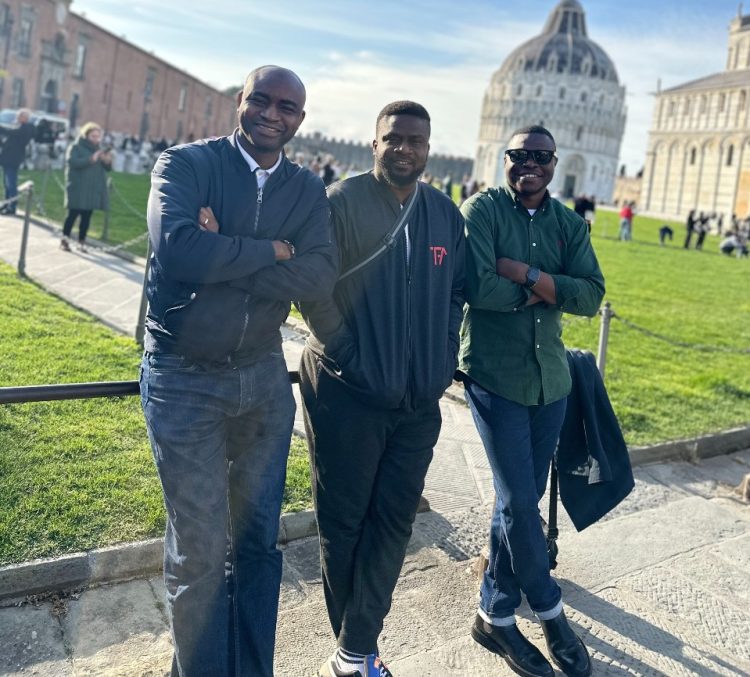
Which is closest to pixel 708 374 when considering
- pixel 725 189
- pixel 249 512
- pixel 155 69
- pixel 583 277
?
pixel 583 277

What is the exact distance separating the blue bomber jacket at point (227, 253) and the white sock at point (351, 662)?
1.17 m

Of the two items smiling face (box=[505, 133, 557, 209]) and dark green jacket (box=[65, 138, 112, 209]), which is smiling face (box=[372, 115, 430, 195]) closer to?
smiling face (box=[505, 133, 557, 209])

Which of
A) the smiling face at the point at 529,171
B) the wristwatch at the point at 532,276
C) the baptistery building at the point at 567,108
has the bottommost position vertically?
the wristwatch at the point at 532,276

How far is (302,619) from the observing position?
129 inches

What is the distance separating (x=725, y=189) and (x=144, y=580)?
7550 centimetres

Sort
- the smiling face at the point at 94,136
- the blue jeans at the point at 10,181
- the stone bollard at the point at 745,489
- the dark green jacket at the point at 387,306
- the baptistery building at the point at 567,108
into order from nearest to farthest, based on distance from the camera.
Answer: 1. the dark green jacket at the point at 387,306
2. the stone bollard at the point at 745,489
3. the smiling face at the point at 94,136
4. the blue jeans at the point at 10,181
5. the baptistery building at the point at 567,108

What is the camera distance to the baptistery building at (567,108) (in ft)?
399

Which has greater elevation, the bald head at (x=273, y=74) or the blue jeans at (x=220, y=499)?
the bald head at (x=273, y=74)

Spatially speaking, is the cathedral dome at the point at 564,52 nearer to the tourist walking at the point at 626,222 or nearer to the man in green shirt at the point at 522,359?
the tourist walking at the point at 626,222

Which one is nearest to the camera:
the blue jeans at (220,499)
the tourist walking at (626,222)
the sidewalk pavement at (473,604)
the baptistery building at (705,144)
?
the blue jeans at (220,499)

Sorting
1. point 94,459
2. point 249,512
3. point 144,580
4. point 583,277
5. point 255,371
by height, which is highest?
point 583,277

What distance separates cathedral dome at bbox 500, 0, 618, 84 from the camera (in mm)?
123625

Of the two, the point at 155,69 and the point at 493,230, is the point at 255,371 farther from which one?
the point at 155,69

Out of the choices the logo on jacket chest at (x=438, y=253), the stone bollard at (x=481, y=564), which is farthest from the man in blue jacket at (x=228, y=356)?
the stone bollard at (x=481, y=564)
